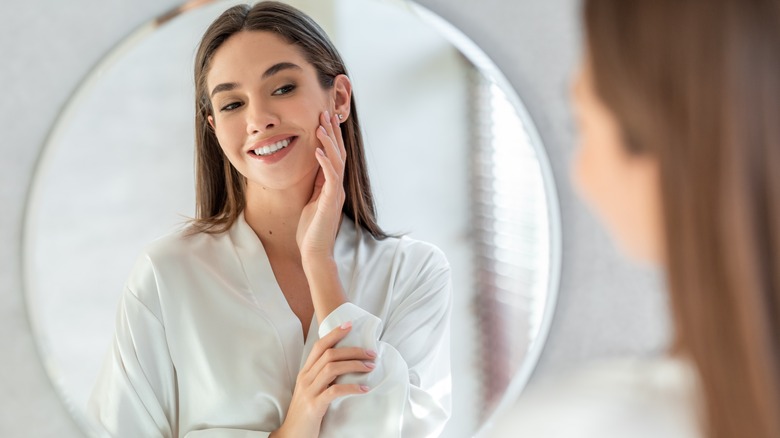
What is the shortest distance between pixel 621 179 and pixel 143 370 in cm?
48

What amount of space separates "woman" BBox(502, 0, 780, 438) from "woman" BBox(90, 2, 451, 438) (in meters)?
0.37

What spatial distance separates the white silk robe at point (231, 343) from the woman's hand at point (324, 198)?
0.07 feet

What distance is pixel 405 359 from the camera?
82cm

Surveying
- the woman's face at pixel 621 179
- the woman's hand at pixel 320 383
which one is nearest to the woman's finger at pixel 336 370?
the woman's hand at pixel 320 383

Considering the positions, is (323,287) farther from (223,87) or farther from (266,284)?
(223,87)

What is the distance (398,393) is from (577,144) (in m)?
0.35

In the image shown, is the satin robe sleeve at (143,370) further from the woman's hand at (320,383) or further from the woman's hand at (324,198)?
the woman's hand at (324,198)

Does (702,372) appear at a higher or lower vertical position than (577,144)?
lower

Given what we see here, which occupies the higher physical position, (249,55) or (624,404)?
(249,55)

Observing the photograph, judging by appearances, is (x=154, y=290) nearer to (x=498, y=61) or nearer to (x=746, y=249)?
(x=498, y=61)

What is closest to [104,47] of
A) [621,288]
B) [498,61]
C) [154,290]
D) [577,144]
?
[154,290]

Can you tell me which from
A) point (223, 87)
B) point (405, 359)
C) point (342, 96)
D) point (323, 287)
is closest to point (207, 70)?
point (223, 87)

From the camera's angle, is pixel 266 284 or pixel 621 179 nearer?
pixel 621 179

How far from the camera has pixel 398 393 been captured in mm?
815
